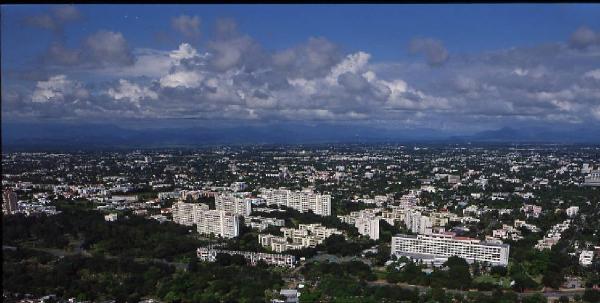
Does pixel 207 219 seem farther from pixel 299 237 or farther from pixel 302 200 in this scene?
pixel 302 200

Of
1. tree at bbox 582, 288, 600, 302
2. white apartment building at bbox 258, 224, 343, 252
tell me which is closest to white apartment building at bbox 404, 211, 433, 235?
white apartment building at bbox 258, 224, 343, 252

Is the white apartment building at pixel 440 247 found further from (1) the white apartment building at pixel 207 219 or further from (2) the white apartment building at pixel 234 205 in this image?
(2) the white apartment building at pixel 234 205

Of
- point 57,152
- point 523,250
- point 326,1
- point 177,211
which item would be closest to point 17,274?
point 177,211

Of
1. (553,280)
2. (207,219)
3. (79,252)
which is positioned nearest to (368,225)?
(207,219)

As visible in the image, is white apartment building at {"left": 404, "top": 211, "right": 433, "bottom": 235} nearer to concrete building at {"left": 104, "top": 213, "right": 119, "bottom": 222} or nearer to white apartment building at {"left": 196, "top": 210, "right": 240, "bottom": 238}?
white apartment building at {"left": 196, "top": 210, "right": 240, "bottom": 238}

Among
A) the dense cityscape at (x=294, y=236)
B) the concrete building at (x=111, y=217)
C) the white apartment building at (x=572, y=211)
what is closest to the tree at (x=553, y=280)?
the dense cityscape at (x=294, y=236)

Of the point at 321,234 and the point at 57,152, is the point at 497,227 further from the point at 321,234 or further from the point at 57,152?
the point at 57,152

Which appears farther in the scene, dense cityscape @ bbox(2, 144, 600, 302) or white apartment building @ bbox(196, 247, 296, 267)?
white apartment building @ bbox(196, 247, 296, 267)
